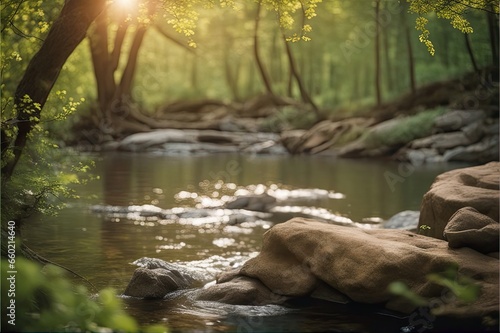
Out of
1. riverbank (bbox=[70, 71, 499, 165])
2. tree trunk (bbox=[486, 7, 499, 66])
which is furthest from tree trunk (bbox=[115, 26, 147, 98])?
tree trunk (bbox=[486, 7, 499, 66])

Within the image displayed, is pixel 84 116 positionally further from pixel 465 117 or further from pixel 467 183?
pixel 467 183

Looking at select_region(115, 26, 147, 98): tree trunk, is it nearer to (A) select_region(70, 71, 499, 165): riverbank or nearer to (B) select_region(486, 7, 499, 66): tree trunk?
(A) select_region(70, 71, 499, 165): riverbank

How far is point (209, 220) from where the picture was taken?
1783cm

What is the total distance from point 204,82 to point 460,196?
73.7 metres

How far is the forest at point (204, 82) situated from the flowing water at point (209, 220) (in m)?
0.91

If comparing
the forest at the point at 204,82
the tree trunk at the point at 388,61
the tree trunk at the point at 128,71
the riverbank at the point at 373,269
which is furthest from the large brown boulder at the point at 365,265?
the tree trunk at the point at 388,61

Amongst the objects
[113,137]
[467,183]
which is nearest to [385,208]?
[467,183]

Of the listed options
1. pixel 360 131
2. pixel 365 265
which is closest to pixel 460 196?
pixel 365 265

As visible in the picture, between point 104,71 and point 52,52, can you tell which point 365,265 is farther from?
point 104,71

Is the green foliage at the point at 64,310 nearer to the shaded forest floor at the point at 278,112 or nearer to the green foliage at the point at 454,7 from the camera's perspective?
the green foliage at the point at 454,7

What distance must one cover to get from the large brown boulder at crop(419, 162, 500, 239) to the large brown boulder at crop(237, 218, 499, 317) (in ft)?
3.02

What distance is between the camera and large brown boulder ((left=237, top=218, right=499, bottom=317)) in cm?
897

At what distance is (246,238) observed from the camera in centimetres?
1554

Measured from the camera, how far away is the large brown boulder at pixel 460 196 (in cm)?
1065
